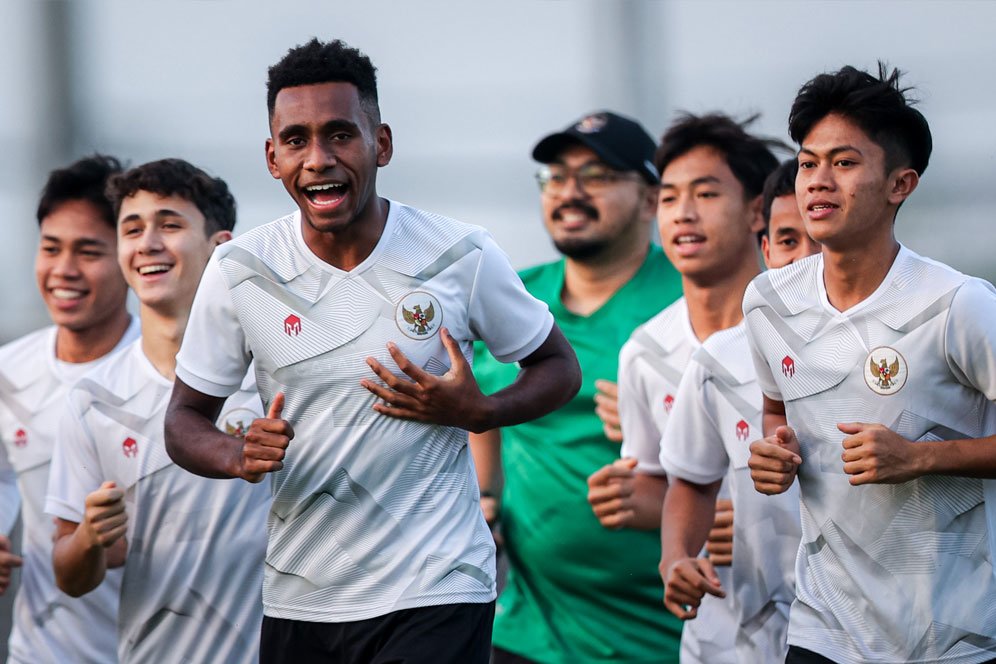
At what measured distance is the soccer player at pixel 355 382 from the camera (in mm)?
4363

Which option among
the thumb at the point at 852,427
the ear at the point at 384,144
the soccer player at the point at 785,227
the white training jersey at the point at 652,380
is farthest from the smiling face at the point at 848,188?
the white training jersey at the point at 652,380

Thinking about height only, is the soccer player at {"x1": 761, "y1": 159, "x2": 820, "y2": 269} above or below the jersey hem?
above

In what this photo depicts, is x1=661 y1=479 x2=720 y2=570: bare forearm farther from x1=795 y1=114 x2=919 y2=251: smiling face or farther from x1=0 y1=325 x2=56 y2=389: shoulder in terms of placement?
x1=0 y1=325 x2=56 y2=389: shoulder

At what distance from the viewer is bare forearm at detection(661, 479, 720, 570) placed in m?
5.30

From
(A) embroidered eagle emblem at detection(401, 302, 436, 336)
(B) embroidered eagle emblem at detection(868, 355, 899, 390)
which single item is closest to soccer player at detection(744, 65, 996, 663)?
(B) embroidered eagle emblem at detection(868, 355, 899, 390)

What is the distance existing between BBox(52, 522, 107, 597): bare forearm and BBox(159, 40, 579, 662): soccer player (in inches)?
35.2

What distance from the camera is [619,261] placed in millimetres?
6969

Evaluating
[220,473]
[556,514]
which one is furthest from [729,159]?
[220,473]

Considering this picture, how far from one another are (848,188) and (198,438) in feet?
6.16

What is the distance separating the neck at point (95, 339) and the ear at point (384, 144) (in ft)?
6.63

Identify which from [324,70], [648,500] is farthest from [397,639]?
[648,500]

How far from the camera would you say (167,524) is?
5422 mm

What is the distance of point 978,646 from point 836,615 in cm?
37

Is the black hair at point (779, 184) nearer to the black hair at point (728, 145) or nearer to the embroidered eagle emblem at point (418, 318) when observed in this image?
the black hair at point (728, 145)
